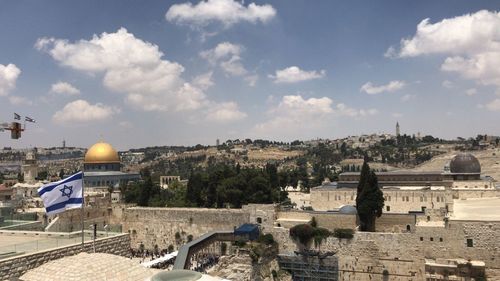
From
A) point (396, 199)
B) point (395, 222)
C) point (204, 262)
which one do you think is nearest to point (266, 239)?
point (204, 262)

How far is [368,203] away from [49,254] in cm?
1606

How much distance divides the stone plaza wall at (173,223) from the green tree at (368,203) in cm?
650

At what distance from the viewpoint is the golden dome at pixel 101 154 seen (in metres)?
Answer: 51.2

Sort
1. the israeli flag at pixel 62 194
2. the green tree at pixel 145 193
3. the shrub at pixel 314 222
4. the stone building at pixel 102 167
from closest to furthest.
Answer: the israeli flag at pixel 62 194 → the shrub at pixel 314 222 → the green tree at pixel 145 193 → the stone building at pixel 102 167

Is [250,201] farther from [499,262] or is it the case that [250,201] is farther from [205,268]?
[499,262]

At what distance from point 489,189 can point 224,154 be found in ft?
356

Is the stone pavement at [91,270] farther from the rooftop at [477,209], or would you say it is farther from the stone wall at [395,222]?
the stone wall at [395,222]

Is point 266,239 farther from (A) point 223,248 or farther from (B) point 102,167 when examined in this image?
(B) point 102,167

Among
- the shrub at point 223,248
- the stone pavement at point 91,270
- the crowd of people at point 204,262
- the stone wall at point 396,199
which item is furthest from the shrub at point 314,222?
the stone pavement at point 91,270

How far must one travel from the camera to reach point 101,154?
Answer: 51469 millimetres

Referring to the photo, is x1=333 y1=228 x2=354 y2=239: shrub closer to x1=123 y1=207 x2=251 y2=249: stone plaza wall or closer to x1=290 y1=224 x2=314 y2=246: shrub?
x1=290 y1=224 x2=314 y2=246: shrub

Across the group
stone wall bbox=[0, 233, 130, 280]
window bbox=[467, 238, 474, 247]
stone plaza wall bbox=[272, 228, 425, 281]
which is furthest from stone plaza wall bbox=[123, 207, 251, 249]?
stone wall bbox=[0, 233, 130, 280]

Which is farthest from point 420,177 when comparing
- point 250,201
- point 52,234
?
point 52,234

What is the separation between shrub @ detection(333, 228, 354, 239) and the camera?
2288 centimetres
